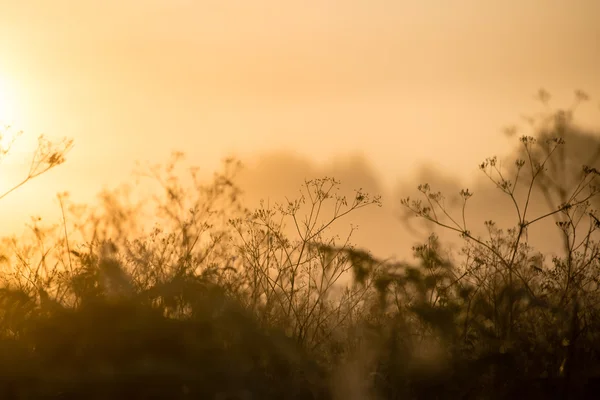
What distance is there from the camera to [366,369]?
18031 mm

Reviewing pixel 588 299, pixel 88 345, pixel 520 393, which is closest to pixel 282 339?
pixel 88 345

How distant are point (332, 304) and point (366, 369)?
215 inches

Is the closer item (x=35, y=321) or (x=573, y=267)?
(x=35, y=321)

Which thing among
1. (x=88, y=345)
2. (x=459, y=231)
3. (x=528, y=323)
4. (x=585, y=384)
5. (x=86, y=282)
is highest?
(x=459, y=231)

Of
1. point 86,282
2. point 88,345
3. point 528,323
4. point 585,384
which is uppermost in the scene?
point 528,323

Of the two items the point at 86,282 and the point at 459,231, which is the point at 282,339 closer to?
the point at 86,282

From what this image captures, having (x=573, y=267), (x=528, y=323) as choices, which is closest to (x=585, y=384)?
(x=528, y=323)

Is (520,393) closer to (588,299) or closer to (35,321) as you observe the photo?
(588,299)

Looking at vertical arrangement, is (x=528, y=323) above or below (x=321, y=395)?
above

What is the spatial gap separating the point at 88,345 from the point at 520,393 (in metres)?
10.0

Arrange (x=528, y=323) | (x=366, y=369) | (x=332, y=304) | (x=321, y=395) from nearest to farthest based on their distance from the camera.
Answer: (x=321, y=395) < (x=366, y=369) < (x=528, y=323) < (x=332, y=304)

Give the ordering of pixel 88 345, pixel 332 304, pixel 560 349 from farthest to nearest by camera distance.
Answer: pixel 332 304
pixel 560 349
pixel 88 345

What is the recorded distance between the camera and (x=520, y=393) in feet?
59.9

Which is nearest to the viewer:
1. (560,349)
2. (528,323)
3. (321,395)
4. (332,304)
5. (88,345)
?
(88,345)
